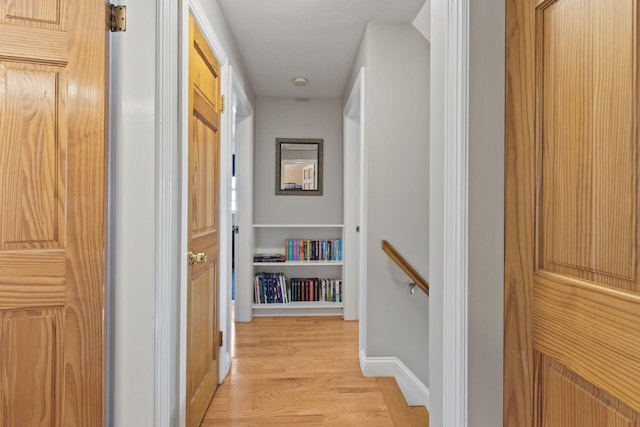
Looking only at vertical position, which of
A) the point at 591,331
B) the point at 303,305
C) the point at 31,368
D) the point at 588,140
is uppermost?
the point at 588,140

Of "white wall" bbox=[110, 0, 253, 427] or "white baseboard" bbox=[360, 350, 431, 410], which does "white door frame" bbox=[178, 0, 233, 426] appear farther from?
"white baseboard" bbox=[360, 350, 431, 410]

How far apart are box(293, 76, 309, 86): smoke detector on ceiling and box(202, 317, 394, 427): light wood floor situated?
233 centimetres

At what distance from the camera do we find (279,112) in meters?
4.02

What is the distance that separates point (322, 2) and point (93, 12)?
4.96 feet

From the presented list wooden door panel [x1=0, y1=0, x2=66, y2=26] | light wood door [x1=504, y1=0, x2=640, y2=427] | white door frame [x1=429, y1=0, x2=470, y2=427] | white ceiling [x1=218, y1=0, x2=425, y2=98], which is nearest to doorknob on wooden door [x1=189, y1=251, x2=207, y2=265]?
wooden door panel [x1=0, y1=0, x2=66, y2=26]

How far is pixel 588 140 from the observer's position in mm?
729

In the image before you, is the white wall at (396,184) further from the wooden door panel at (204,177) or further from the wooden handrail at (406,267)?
the wooden door panel at (204,177)

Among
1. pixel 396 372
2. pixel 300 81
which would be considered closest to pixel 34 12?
pixel 396 372

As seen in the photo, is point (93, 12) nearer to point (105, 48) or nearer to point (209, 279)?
point (105, 48)

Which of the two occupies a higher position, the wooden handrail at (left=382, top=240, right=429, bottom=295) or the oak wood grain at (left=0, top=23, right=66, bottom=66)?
the oak wood grain at (left=0, top=23, right=66, bottom=66)

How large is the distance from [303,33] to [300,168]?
162 cm

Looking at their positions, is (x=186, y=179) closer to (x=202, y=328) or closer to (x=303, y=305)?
(x=202, y=328)

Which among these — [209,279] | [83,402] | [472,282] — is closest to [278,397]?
[209,279]

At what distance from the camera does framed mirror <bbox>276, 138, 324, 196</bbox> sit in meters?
→ 4.04
